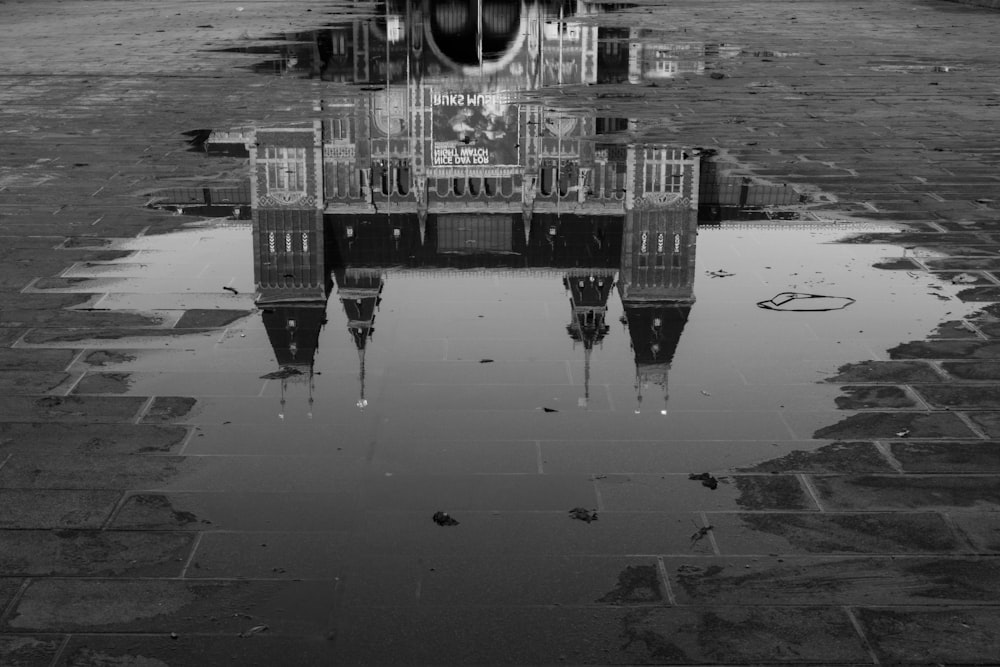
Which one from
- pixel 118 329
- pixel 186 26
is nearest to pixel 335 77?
pixel 186 26

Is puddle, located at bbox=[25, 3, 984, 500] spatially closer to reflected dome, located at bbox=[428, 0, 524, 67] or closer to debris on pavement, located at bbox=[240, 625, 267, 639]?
debris on pavement, located at bbox=[240, 625, 267, 639]

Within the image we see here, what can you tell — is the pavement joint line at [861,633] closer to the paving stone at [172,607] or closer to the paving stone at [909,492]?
the paving stone at [909,492]

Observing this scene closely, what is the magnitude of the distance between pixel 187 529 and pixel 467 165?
13.7 meters

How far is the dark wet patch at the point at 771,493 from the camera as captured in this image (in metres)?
8.97

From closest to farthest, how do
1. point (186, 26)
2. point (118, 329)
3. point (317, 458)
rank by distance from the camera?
point (317, 458), point (118, 329), point (186, 26)

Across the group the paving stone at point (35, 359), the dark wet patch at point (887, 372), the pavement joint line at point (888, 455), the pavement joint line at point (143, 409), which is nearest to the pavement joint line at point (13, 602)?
the pavement joint line at point (143, 409)

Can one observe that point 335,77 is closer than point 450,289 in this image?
No

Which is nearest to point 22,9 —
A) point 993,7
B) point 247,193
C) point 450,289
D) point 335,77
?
point 335,77

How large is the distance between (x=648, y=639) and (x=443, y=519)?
177 centimetres

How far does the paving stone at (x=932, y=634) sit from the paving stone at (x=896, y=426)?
2.71 meters

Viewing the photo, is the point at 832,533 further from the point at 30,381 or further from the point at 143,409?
the point at 30,381

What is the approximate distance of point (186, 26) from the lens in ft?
156

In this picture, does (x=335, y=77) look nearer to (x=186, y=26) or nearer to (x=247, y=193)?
(x=247, y=193)

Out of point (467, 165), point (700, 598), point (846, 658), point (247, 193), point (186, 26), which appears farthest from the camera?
point (186, 26)
